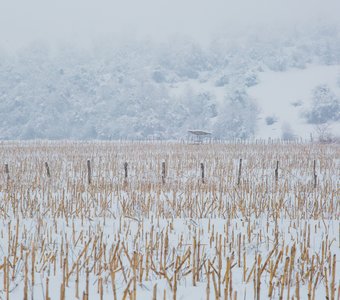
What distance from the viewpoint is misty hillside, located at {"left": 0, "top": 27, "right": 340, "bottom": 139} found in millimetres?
55844

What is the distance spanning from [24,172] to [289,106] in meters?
52.4

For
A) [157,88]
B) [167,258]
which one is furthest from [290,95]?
[167,258]

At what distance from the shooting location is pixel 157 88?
2542 inches

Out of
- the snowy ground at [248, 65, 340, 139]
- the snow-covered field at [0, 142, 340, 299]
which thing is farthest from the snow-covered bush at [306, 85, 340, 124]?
the snow-covered field at [0, 142, 340, 299]

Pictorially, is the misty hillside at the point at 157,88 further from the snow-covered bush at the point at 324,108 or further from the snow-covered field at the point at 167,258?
the snow-covered field at the point at 167,258

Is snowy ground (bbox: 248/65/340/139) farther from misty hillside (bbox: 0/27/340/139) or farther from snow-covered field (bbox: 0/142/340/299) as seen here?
snow-covered field (bbox: 0/142/340/299)

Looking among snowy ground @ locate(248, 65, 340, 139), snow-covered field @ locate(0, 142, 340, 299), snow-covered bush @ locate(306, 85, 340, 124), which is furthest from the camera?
snow-covered bush @ locate(306, 85, 340, 124)

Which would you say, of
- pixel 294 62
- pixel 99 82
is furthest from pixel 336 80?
pixel 99 82

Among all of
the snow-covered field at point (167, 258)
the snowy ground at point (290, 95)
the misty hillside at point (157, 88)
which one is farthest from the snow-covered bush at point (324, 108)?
the snow-covered field at point (167, 258)

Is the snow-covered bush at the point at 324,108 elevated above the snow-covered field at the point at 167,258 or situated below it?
above

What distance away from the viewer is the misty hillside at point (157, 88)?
55.8 m

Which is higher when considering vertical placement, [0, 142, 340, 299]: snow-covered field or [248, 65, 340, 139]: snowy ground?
[248, 65, 340, 139]: snowy ground

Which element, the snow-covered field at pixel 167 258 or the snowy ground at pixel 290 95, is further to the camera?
the snowy ground at pixel 290 95

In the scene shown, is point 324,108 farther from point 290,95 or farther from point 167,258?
point 167,258
